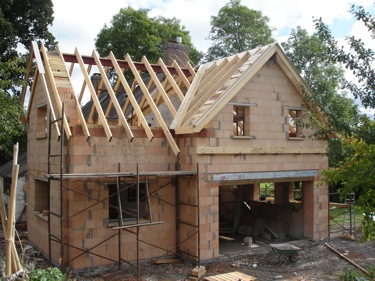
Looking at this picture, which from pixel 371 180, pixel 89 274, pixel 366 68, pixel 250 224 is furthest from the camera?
pixel 250 224

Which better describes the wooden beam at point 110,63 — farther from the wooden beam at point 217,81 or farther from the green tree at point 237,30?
the green tree at point 237,30

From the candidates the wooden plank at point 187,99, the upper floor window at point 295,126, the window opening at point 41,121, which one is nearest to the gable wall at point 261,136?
the upper floor window at point 295,126

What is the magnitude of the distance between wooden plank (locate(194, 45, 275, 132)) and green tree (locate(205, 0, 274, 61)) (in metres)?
18.3

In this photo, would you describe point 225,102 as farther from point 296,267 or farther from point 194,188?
point 296,267

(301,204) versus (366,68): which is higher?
(366,68)

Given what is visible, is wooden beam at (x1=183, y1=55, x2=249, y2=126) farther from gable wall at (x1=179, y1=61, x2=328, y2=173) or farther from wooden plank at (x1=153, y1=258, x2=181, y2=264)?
wooden plank at (x1=153, y1=258, x2=181, y2=264)

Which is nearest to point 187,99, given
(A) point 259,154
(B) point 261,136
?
(B) point 261,136

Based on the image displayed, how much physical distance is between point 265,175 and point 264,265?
9.69 feet

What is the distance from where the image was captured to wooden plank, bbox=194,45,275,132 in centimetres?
1147

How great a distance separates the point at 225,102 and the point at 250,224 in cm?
688

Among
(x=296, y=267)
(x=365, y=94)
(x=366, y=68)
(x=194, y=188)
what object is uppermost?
(x=366, y=68)

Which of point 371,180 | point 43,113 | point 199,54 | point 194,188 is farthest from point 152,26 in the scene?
point 371,180

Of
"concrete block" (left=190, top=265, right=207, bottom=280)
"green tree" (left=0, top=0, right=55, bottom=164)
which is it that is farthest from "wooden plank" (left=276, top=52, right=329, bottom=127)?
"green tree" (left=0, top=0, right=55, bottom=164)

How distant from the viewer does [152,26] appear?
3120 cm
